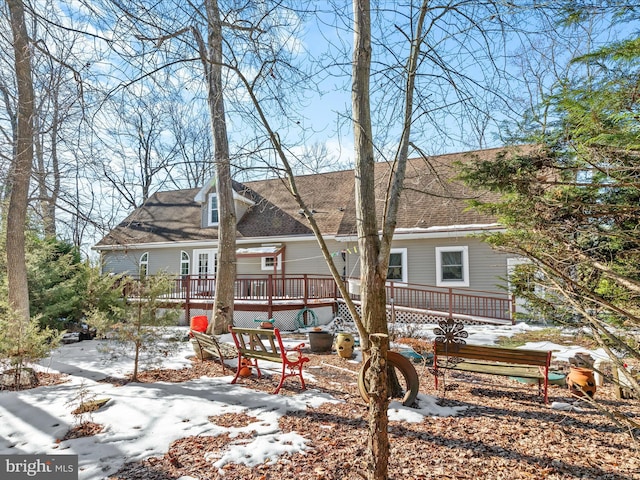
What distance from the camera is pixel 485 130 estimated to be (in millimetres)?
5203

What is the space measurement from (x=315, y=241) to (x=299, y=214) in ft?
6.36

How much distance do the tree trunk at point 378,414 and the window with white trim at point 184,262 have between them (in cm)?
1679

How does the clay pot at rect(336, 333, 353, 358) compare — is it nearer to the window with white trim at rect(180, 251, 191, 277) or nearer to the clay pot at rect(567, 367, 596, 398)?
the clay pot at rect(567, 367, 596, 398)

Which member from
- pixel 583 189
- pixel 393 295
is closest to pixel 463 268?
pixel 393 295

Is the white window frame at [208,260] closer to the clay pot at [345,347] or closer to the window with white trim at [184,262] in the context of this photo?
the window with white trim at [184,262]

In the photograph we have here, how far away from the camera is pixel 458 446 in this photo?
12.3 ft

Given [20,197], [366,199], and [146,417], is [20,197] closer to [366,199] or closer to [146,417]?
[146,417]

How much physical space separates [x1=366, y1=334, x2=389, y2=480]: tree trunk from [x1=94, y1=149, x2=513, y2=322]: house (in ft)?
26.8

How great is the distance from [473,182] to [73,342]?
11.6 metres

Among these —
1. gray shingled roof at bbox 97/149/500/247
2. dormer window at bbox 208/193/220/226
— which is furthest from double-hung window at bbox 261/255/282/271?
dormer window at bbox 208/193/220/226

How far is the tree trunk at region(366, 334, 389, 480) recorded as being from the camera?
8.68 feet

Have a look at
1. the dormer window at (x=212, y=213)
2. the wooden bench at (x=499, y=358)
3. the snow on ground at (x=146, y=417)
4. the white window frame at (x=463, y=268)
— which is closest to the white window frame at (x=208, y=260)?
the dormer window at (x=212, y=213)

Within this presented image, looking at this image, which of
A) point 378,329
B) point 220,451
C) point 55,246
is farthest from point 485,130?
point 55,246

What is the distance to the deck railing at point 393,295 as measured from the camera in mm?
13102
